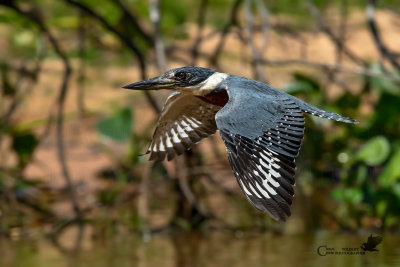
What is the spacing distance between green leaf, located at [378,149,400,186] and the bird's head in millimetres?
1766

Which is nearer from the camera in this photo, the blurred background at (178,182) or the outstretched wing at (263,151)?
the outstretched wing at (263,151)

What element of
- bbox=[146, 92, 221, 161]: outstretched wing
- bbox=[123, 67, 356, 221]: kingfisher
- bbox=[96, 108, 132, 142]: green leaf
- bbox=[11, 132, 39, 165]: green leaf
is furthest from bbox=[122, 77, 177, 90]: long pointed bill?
bbox=[11, 132, 39, 165]: green leaf

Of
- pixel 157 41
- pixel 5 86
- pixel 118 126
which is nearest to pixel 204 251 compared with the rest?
pixel 118 126

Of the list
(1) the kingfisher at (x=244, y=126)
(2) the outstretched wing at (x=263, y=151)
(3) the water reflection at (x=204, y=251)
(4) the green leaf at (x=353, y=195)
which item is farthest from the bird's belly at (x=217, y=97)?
(4) the green leaf at (x=353, y=195)

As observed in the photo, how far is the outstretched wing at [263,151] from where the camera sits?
334 centimetres

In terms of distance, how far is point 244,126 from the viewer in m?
3.48

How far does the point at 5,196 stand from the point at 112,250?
3.38ft

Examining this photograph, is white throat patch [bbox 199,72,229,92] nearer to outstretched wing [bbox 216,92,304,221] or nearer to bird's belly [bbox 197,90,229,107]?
bird's belly [bbox 197,90,229,107]

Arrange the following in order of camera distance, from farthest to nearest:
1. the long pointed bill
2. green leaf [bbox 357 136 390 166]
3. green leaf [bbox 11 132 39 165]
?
green leaf [bbox 11 132 39 165] < green leaf [bbox 357 136 390 166] < the long pointed bill

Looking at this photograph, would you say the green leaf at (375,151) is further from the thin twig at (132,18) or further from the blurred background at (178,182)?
the thin twig at (132,18)

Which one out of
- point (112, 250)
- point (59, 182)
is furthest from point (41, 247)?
point (59, 182)

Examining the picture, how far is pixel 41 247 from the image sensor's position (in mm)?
5383

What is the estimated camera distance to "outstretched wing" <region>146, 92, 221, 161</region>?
4.35m

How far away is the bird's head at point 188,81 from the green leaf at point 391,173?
177cm
